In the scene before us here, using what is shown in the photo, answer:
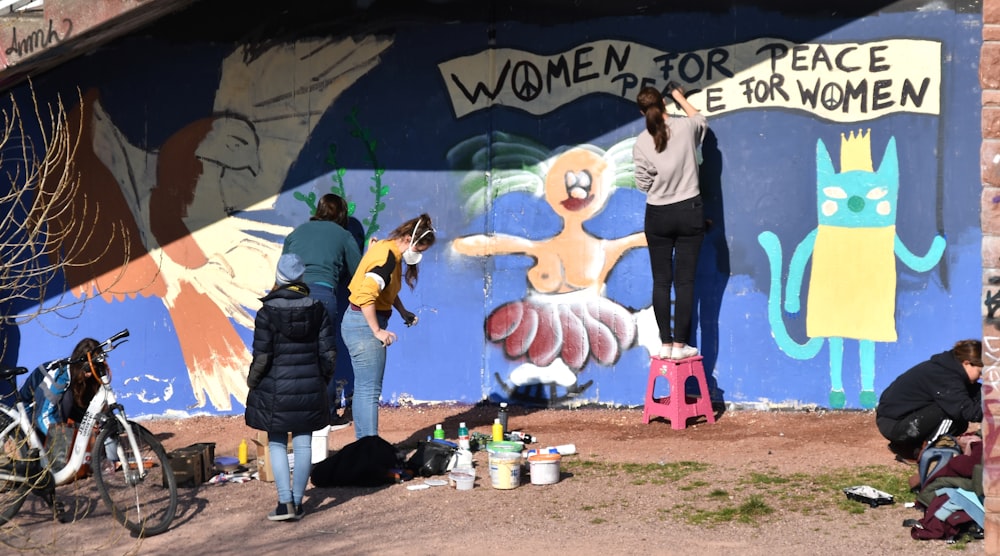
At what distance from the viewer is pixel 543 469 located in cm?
940

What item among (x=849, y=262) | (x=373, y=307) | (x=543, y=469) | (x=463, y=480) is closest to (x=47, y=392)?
(x=373, y=307)

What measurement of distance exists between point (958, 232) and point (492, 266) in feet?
12.6

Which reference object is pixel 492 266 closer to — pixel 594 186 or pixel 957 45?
pixel 594 186

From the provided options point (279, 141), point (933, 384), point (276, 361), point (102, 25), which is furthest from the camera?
point (279, 141)

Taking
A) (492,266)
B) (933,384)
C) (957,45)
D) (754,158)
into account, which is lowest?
(933,384)

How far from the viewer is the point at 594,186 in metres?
11.8

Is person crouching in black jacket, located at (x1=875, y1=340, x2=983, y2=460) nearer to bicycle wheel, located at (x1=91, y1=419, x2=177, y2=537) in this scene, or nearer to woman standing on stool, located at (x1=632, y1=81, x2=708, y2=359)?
woman standing on stool, located at (x1=632, y1=81, x2=708, y2=359)

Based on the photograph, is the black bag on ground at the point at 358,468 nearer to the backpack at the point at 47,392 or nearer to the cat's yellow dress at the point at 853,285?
the backpack at the point at 47,392

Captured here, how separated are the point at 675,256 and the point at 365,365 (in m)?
2.87

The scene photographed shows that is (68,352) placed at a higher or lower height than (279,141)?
lower

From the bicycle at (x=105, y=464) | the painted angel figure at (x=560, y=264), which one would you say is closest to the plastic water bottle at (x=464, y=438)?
the painted angel figure at (x=560, y=264)

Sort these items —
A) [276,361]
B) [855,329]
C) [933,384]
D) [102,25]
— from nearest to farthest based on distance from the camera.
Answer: [276,361]
[933,384]
[102,25]
[855,329]

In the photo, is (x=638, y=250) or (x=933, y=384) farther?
(x=638, y=250)

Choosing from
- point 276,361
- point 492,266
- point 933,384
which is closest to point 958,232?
point 933,384
